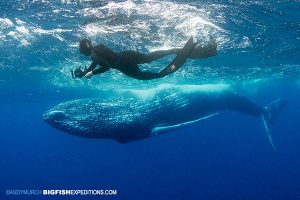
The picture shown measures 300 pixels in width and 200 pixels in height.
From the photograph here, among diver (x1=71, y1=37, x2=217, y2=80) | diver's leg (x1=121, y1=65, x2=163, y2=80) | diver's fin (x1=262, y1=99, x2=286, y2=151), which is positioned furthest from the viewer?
diver's fin (x1=262, y1=99, x2=286, y2=151)

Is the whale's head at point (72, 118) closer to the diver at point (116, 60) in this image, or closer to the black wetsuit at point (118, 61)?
the diver at point (116, 60)

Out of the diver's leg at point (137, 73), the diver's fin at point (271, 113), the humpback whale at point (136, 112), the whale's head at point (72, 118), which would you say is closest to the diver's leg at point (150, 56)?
the diver's leg at point (137, 73)

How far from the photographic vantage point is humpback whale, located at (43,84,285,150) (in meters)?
10.5

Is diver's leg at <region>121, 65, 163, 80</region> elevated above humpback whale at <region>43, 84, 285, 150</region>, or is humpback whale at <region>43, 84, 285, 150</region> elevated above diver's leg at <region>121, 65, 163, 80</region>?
diver's leg at <region>121, 65, 163, 80</region>

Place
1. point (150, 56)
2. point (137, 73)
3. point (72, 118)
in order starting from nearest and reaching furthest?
point (137, 73), point (150, 56), point (72, 118)

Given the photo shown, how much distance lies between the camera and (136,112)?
39.9 feet

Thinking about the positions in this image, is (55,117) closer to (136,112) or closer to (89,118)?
(89,118)

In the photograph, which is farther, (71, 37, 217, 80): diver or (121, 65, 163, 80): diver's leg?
(121, 65, 163, 80): diver's leg

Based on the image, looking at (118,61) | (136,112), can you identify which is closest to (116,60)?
(118,61)

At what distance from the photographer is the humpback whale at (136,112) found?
10.5 meters

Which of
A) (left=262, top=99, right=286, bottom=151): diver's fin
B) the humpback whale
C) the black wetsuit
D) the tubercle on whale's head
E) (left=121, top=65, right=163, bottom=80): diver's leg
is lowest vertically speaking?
(left=262, top=99, right=286, bottom=151): diver's fin

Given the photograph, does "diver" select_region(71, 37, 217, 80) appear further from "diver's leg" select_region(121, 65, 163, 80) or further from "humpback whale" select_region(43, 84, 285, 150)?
"humpback whale" select_region(43, 84, 285, 150)

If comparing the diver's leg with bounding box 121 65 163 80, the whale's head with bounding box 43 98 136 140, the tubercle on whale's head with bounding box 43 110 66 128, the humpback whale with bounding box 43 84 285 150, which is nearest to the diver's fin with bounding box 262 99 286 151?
the humpback whale with bounding box 43 84 285 150

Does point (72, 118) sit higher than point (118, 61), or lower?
lower
